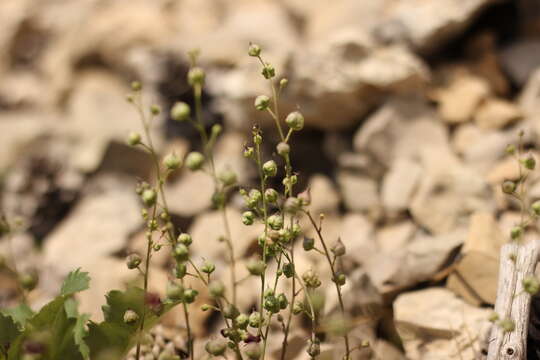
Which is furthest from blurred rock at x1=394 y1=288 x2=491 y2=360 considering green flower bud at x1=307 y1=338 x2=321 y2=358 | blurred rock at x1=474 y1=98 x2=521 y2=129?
blurred rock at x1=474 y1=98 x2=521 y2=129

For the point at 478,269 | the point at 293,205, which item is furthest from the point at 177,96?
the point at 293,205

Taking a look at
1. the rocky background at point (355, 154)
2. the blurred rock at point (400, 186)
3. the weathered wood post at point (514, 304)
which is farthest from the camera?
the blurred rock at point (400, 186)

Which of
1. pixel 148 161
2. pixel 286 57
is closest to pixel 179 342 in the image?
pixel 286 57

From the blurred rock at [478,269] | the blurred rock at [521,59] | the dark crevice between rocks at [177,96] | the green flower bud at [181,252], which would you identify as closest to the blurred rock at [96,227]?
the dark crevice between rocks at [177,96]

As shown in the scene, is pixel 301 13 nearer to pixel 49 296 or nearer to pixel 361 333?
pixel 49 296

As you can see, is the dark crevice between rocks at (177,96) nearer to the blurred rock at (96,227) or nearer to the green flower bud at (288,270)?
the blurred rock at (96,227)

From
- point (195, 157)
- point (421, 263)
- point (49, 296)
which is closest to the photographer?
point (195, 157)
